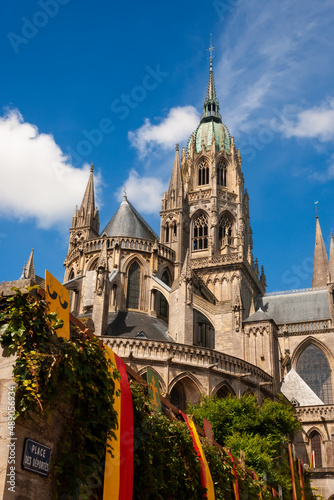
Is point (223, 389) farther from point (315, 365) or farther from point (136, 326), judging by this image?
point (315, 365)

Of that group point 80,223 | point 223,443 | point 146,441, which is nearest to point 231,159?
point 80,223

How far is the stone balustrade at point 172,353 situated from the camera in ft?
90.9

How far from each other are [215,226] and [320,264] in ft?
61.4

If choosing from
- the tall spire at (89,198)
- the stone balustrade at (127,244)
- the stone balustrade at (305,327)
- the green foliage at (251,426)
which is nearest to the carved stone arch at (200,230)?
the stone balustrade at (127,244)

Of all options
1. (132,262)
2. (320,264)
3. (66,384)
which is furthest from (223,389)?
(320,264)

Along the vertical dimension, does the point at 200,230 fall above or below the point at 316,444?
above

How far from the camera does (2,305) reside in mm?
6641

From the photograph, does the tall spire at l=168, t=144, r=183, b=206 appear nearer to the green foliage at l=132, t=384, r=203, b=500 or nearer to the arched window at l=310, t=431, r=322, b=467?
the arched window at l=310, t=431, r=322, b=467

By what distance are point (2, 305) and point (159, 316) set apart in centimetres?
3094

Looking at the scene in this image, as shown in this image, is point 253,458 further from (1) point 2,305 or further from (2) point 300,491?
(1) point 2,305

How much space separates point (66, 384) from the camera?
258 inches

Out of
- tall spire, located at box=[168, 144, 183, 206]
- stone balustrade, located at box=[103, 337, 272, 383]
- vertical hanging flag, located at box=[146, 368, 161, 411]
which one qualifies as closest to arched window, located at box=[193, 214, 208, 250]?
tall spire, located at box=[168, 144, 183, 206]

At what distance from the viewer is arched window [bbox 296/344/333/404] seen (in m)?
42.5

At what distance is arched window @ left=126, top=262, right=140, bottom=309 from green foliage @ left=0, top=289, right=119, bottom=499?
96.4ft
